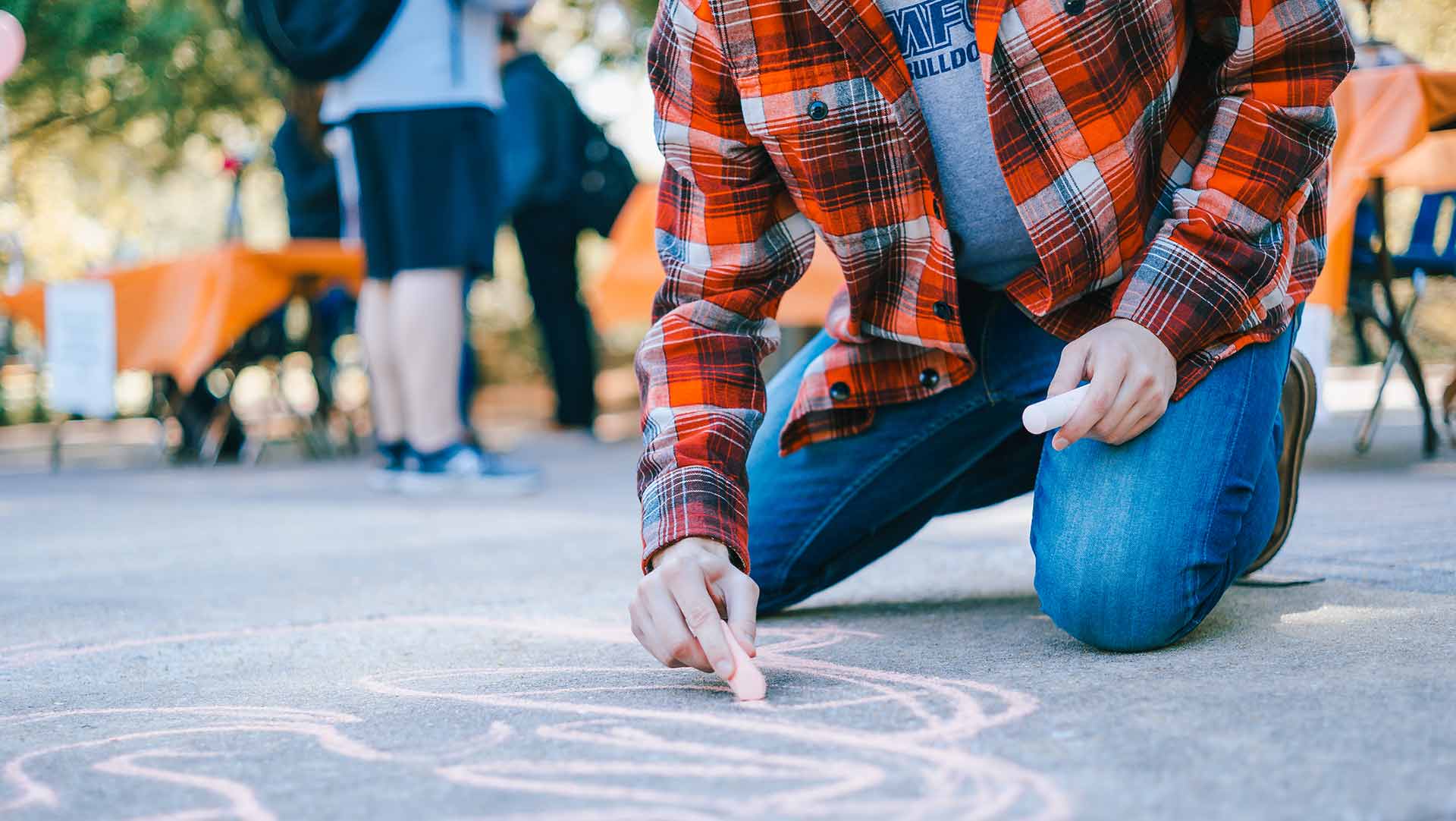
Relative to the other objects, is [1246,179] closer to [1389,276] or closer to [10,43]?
[1389,276]

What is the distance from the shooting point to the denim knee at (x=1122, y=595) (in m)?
1.52

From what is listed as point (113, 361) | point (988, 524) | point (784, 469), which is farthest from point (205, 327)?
point (784, 469)

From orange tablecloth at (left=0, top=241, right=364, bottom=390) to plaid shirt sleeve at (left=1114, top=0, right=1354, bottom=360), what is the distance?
3.90m

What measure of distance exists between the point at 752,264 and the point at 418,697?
24.6 inches

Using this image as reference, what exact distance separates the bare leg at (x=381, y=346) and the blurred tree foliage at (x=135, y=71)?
1.02m

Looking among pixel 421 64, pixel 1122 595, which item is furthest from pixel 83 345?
pixel 1122 595

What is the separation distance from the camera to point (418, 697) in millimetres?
1487

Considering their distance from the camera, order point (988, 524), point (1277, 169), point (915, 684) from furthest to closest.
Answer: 1. point (988, 524)
2. point (1277, 169)
3. point (915, 684)

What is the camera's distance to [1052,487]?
1.67m

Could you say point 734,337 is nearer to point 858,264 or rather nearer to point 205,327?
point 858,264

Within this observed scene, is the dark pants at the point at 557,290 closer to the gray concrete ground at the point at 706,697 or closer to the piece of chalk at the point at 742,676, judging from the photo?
the gray concrete ground at the point at 706,697

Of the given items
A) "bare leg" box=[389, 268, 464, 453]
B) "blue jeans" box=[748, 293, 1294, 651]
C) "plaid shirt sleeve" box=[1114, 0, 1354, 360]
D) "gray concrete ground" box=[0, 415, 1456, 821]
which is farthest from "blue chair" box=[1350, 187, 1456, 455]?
"bare leg" box=[389, 268, 464, 453]

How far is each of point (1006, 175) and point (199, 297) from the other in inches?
157

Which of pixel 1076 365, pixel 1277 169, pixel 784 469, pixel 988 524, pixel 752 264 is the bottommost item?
pixel 988 524
